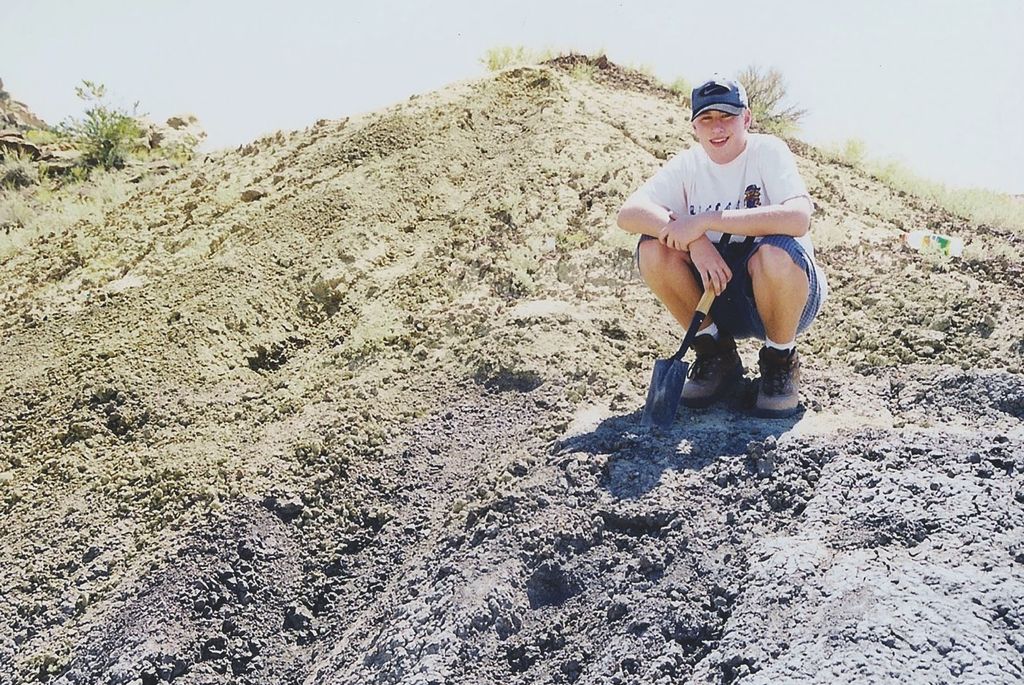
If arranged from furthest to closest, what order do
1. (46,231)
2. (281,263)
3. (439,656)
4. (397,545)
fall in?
1. (46,231)
2. (281,263)
3. (397,545)
4. (439,656)

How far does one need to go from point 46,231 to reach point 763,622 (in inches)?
307

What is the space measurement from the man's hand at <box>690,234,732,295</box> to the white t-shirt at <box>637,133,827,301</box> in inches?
6.7

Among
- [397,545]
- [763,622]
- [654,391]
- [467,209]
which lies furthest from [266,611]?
[467,209]

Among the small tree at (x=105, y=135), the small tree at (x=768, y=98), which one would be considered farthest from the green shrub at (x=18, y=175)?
the small tree at (x=768, y=98)

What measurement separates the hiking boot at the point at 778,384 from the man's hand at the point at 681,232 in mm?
563

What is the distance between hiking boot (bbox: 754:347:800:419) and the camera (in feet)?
13.6

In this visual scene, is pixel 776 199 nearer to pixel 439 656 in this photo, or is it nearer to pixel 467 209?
pixel 439 656

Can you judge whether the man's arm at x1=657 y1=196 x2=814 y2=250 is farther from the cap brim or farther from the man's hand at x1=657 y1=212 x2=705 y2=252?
the cap brim

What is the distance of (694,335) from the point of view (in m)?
4.10

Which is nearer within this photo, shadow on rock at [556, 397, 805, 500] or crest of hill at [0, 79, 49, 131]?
shadow on rock at [556, 397, 805, 500]

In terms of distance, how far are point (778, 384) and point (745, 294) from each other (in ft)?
1.24

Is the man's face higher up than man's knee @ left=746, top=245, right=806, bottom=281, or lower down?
higher up

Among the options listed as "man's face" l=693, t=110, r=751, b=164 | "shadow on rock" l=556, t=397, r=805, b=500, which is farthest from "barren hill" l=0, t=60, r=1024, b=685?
"man's face" l=693, t=110, r=751, b=164

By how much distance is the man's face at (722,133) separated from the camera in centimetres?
403
